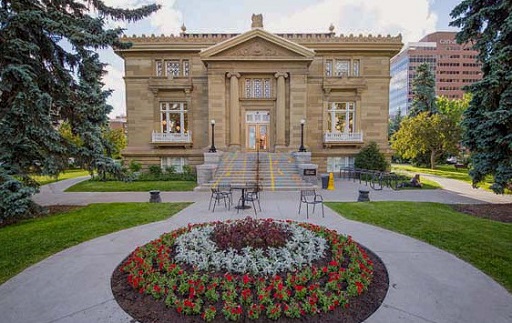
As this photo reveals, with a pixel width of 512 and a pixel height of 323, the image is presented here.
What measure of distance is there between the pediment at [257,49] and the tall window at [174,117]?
513 cm

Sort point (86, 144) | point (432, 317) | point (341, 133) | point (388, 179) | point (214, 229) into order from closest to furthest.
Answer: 1. point (432, 317)
2. point (214, 229)
3. point (86, 144)
4. point (388, 179)
5. point (341, 133)

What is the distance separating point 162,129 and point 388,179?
61.8 ft

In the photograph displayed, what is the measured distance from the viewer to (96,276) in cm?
497

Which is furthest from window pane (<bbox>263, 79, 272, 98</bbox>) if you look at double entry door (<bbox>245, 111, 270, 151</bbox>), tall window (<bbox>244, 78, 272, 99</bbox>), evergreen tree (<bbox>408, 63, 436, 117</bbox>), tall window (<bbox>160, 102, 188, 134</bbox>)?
evergreen tree (<bbox>408, 63, 436, 117</bbox>)

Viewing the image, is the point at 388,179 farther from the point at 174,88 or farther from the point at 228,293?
the point at 174,88

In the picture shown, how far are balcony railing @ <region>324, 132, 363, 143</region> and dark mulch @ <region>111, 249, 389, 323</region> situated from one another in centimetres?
1898

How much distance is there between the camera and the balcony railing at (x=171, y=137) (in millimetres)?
22797

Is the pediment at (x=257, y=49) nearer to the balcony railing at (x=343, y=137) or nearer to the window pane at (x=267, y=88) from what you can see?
the window pane at (x=267, y=88)

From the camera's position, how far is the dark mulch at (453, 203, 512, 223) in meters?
9.39

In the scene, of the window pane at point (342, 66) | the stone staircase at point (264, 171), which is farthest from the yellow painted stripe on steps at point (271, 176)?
the window pane at point (342, 66)

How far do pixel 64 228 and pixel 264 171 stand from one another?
1172 cm

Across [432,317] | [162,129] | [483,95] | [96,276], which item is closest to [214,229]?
[96,276]

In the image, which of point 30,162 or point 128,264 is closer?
point 128,264

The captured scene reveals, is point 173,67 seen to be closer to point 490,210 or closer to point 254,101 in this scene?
point 254,101
